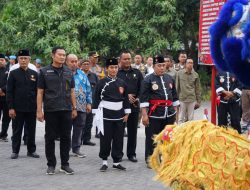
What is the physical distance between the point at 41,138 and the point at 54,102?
4455 millimetres

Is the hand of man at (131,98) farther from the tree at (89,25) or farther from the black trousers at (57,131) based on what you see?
the tree at (89,25)

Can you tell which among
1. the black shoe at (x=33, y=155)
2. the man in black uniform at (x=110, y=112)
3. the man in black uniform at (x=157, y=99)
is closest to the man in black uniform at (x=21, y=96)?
the black shoe at (x=33, y=155)

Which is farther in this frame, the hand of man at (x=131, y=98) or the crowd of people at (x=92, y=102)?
the hand of man at (x=131, y=98)

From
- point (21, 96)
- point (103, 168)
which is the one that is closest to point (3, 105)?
point (21, 96)

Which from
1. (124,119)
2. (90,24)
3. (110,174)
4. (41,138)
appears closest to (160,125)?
(124,119)

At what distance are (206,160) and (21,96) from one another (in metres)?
6.70

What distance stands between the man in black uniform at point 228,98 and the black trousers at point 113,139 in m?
3.24

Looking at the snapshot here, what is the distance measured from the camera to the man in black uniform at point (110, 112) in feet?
31.0

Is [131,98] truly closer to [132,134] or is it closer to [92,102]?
[132,134]

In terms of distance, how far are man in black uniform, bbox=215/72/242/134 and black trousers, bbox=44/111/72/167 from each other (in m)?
4.10

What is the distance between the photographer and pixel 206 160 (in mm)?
4238

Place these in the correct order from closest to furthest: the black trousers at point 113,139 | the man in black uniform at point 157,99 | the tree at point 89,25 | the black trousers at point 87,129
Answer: the black trousers at point 113,139
the man in black uniform at point 157,99
the black trousers at point 87,129
the tree at point 89,25

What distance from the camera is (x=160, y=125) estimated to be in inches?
384

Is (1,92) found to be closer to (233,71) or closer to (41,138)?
(41,138)
